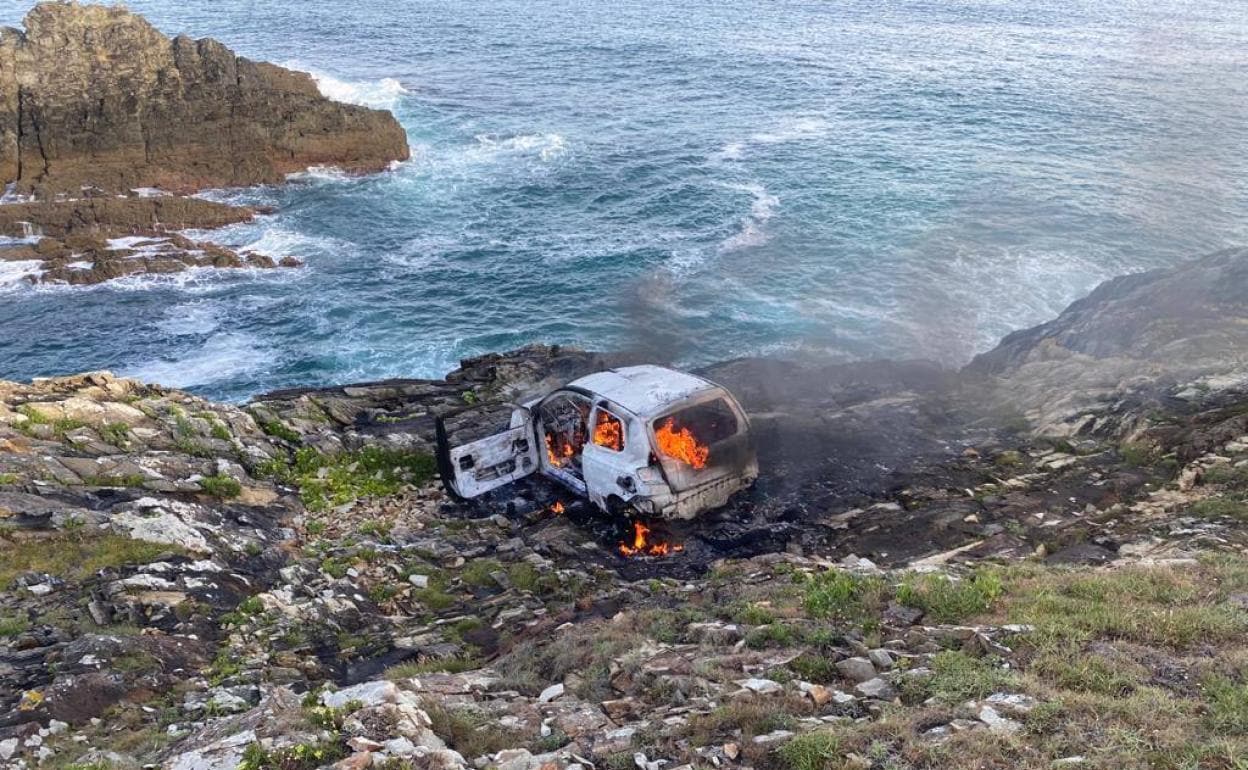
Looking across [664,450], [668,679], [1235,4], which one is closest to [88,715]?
[668,679]

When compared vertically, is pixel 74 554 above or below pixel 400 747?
below

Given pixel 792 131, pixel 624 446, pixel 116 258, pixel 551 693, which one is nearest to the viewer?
pixel 551 693

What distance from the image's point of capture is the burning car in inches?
420

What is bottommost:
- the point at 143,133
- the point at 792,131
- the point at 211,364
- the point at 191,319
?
the point at 211,364

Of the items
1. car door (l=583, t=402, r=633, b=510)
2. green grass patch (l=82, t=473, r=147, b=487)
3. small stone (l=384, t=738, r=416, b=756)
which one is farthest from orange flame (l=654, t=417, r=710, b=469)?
green grass patch (l=82, t=473, r=147, b=487)

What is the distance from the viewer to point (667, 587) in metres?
9.34

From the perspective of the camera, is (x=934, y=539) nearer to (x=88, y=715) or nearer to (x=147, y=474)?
(x=88, y=715)

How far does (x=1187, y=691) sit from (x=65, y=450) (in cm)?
1244

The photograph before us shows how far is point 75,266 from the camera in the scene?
28.1m

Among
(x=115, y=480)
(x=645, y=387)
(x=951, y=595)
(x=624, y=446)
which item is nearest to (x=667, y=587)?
(x=624, y=446)

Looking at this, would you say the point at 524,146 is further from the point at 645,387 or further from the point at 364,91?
the point at 645,387

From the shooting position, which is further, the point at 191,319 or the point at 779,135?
the point at 779,135

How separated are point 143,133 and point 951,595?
1493 inches

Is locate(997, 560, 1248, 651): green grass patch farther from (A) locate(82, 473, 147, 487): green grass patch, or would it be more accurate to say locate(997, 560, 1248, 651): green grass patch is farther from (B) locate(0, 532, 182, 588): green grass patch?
(A) locate(82, 473, 147, 487): green grass patch
